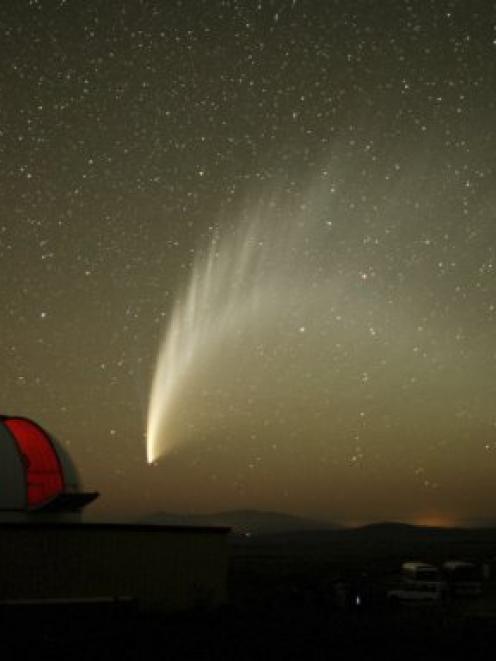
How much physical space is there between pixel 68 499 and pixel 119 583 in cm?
226

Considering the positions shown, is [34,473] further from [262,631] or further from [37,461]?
[262,631]

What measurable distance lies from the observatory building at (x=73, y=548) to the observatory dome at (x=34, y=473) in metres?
0.02

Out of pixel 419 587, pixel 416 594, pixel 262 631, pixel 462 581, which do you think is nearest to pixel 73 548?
pixel 262 631

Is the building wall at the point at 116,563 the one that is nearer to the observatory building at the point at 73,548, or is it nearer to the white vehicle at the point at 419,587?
the observatory building at the point at 73,548

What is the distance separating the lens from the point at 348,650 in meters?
16.9

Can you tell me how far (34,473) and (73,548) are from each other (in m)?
2.23

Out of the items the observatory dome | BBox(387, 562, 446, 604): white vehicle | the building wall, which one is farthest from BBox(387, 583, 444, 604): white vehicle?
the observatory dome

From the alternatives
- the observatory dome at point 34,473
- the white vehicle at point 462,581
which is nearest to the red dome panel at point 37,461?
the observatory dome at point 34,473

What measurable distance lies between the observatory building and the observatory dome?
0.07 ft

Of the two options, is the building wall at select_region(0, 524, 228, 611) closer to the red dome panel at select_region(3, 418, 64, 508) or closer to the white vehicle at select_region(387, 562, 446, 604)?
the red dome panel at select_region(3, 418, 64, 508)

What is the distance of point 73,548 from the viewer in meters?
22.0

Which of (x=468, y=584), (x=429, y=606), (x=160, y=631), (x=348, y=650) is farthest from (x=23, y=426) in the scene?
(x=468, y=584)

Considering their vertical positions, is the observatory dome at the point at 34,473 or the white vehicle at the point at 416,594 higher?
the observatory dome at the point at 34,473

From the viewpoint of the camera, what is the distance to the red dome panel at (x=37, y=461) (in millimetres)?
22984
